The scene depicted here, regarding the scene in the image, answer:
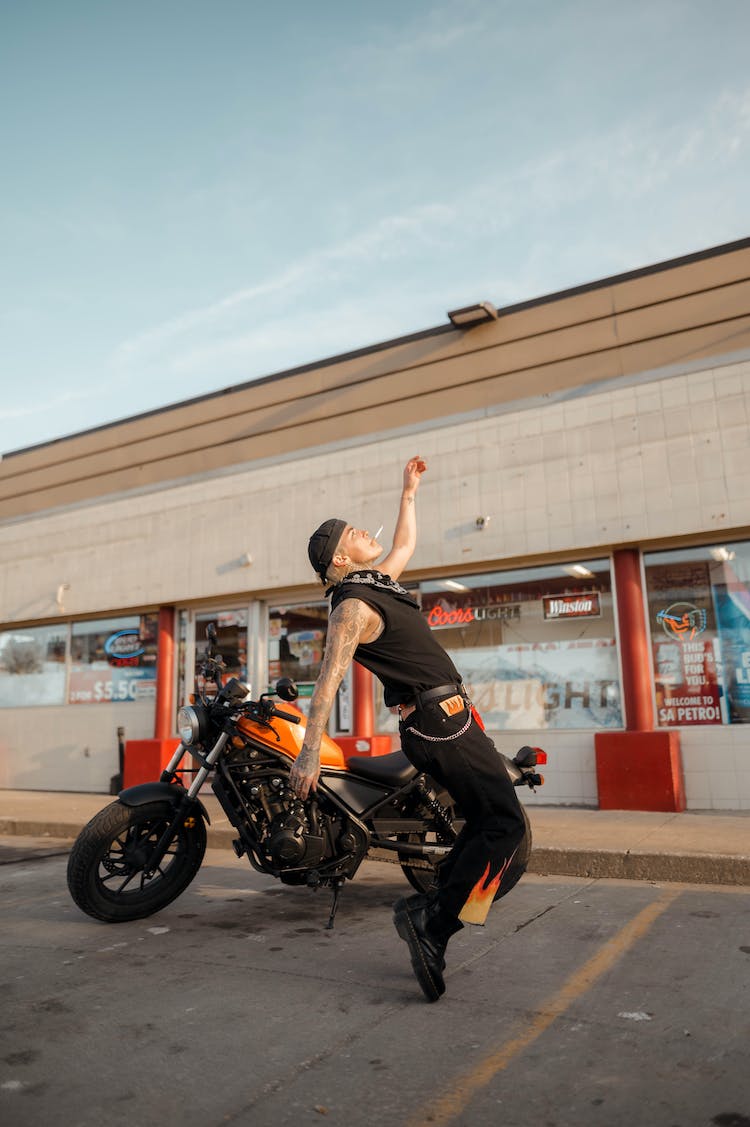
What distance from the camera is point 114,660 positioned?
1311cm

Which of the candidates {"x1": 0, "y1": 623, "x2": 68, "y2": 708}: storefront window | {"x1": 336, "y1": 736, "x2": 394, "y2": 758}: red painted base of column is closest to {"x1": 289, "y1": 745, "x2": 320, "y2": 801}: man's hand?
{"x1": 336, "y1": 736, "x2": 394, "y2": 758}: red painted base of column

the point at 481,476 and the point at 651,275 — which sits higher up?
the point at 651,275

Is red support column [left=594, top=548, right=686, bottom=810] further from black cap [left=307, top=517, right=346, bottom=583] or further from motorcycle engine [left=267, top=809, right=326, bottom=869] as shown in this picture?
black cap [left=307, top=517, right=346, bottom=583]

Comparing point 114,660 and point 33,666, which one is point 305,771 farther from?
point 33,666

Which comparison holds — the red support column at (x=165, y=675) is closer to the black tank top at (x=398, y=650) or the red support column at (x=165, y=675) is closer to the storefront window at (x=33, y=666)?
the storefront window at (x=33, y=666)

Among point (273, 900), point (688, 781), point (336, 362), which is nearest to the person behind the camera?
point (273, 900)

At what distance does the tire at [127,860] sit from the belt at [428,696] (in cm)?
198

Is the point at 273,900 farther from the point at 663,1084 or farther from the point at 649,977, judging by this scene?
the point at 663,1084

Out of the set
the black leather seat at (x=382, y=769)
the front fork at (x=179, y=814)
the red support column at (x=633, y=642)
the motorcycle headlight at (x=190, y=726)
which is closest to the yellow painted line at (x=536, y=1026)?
the black leather seat at (x=382, y=769)

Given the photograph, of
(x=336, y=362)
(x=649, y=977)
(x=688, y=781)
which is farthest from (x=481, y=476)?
(x=649, y=977)

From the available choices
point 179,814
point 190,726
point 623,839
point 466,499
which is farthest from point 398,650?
point 466,499

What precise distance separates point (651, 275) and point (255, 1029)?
9024 millimetres

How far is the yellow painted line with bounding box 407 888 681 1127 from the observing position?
7.95 ft

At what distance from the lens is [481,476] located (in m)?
10.2
